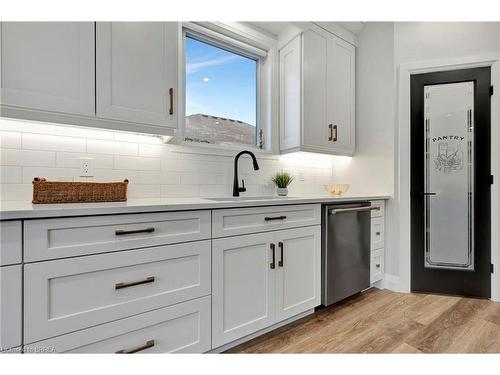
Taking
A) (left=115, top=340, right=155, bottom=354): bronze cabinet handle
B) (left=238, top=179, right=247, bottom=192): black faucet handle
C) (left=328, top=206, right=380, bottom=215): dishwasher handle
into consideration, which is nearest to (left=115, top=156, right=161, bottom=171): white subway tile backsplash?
(left=238, top=179, right=247, bottom=192): black faucet handle

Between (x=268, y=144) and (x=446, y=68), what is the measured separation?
5.79ft

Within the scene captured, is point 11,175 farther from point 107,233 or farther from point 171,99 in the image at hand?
point 171,99

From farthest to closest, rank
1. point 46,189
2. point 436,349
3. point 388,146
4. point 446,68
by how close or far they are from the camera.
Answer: point 388,146 → point 446,68 → point 436,349 → point 46,189

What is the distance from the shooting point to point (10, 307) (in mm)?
969

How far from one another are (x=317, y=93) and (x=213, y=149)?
1.15m

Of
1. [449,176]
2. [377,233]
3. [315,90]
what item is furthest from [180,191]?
[449,176]

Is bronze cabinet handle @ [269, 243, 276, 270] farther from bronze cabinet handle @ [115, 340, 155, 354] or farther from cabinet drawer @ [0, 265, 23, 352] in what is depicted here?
cabinet drawer @ [0, 265, 23, 352]

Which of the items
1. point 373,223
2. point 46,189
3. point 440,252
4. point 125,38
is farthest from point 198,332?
point 440,252

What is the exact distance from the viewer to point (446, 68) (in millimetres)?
2467

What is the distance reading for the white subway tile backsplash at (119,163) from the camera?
4.83 ft

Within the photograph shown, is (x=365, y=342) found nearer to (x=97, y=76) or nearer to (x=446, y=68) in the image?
(x=97, y=76)

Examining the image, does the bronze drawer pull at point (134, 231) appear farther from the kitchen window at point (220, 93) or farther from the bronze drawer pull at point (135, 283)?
the kitchen window at point (220, 93)

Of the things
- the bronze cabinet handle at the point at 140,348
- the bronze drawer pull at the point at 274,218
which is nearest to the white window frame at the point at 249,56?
the bronze drawer pull at the point at 274,218

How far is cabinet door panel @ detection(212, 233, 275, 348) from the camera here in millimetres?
1476
